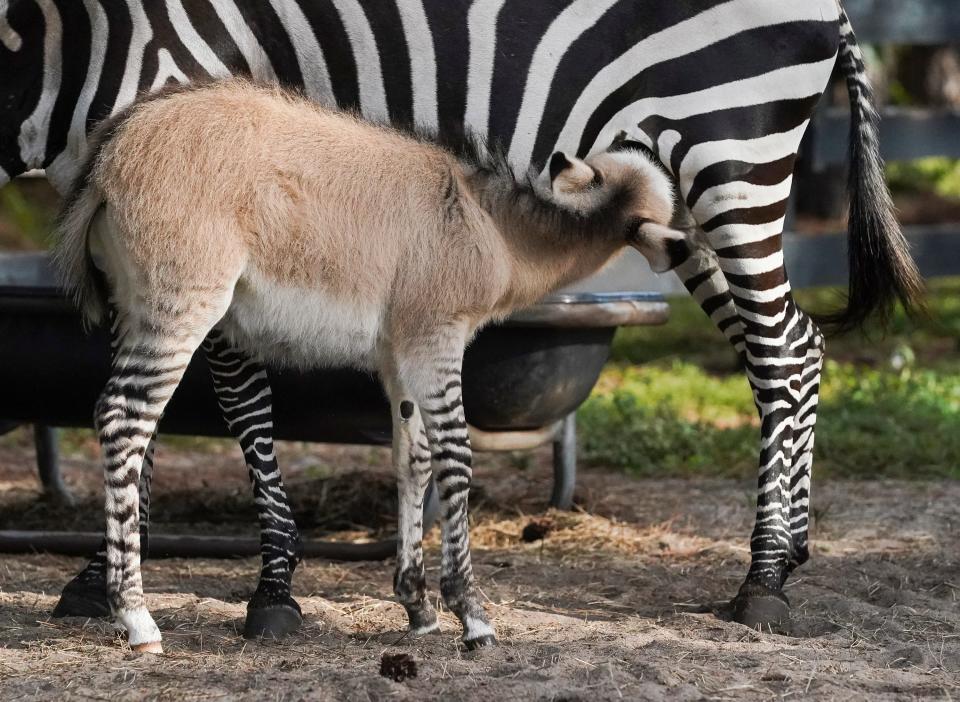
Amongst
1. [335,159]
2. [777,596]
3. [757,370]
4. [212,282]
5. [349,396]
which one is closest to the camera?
[212,282]

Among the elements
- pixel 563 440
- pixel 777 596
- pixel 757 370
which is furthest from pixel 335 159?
pixel 563 440

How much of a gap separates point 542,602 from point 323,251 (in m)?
1.67

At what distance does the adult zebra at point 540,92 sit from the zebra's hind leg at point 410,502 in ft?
1.54

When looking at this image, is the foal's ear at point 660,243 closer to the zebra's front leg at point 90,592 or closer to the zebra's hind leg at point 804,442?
the zebra's hind leg at point 804,442

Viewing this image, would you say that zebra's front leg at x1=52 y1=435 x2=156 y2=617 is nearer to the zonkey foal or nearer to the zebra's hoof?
the zonkey foal

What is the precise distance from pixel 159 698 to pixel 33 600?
1525 mm

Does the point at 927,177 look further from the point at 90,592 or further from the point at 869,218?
the point at 90,592

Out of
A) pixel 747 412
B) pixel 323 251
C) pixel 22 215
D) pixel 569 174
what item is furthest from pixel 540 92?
pixel 22 215

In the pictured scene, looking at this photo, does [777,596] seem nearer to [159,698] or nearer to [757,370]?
[757,370]

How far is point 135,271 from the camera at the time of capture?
3932 mm

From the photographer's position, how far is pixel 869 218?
18.5 feet

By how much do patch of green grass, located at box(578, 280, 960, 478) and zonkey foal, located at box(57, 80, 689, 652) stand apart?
262 cm

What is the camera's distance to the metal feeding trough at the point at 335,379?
5445 mm

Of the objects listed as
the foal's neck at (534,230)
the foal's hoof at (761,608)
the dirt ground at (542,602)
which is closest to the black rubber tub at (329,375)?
the dirt ground at (542,602)
